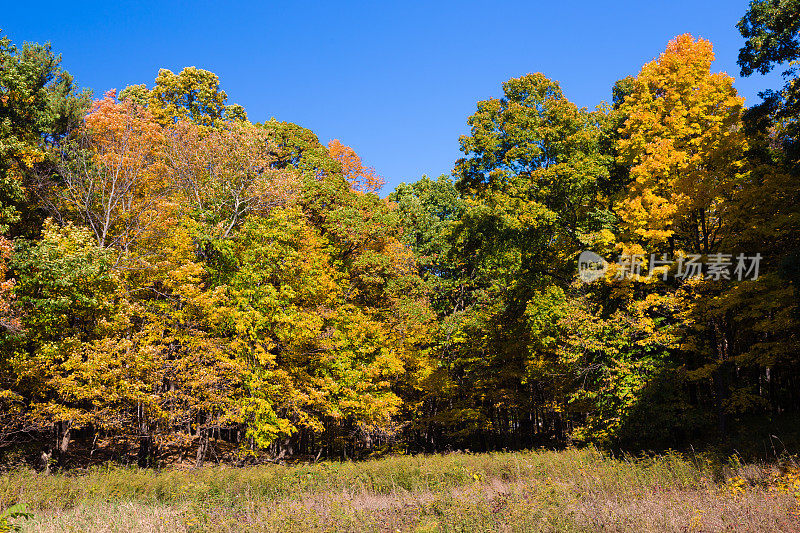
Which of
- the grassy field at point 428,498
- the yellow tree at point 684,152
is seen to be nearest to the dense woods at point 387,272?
the yellow tree at point 684,152

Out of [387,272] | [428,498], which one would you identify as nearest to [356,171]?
[387,272]

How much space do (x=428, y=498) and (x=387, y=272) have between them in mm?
15820

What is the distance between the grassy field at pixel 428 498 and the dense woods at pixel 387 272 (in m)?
4.72

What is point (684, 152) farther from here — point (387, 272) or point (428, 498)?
point (428, 498)

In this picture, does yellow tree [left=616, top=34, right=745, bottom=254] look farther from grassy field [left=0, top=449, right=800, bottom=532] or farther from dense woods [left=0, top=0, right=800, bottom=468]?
grassy field [left=0, top=449, right=800, bottom=532]

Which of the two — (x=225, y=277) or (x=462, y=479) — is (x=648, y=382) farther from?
(x=225, y=277)

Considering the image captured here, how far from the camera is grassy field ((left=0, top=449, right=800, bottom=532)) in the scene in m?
8.25

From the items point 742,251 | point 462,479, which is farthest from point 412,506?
point 742,251

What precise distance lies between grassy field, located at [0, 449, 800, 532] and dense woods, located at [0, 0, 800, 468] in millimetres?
4724

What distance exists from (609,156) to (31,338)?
76.8 ft

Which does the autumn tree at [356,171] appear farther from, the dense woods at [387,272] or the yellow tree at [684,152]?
the yellow tree at [684,152]

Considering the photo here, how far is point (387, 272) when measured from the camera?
26.1 metres

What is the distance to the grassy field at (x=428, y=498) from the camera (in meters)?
8.25

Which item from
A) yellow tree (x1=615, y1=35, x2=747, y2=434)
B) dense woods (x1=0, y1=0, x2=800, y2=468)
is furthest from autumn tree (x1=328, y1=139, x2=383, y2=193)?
yellow tree (x1=615, y1=35, x2=747, y2=434)
